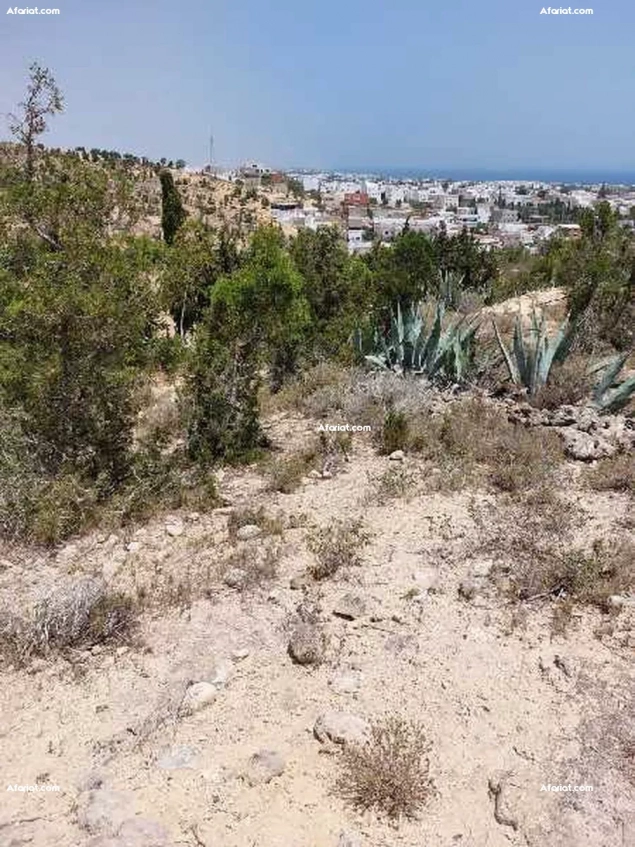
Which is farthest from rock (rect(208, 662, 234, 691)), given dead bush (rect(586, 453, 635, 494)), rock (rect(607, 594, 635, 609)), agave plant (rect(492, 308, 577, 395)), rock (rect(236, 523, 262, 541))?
agave plant (rect(492, 308, 577, 395))

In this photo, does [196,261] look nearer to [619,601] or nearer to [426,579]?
[426,579]

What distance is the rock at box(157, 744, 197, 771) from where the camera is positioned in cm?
276

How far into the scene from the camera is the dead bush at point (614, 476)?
16.6ft

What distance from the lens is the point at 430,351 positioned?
750 cm

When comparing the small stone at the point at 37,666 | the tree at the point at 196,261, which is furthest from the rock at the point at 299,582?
the tree at the point at 196,261

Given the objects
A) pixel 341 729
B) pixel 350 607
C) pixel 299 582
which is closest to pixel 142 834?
pixel 341 729

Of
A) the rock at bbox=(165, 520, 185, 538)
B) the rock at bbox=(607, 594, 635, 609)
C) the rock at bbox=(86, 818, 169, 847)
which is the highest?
the rock at bbox=(607, 594, 635, 609)

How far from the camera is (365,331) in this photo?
8508 millimetres

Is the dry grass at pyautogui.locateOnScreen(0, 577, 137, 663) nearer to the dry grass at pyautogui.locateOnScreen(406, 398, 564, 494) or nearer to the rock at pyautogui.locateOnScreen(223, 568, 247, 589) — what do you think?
the rock at pyautogui.locateOnScreen(223, 568, 247, 589)

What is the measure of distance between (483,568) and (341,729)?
155cm

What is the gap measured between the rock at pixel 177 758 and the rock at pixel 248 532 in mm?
1738

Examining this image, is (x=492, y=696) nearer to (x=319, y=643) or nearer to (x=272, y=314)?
(x=319, y=643)

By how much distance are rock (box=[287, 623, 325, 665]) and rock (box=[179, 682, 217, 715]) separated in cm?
44

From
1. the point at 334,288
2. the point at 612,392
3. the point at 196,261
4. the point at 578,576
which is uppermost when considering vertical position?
the point at 196,261
